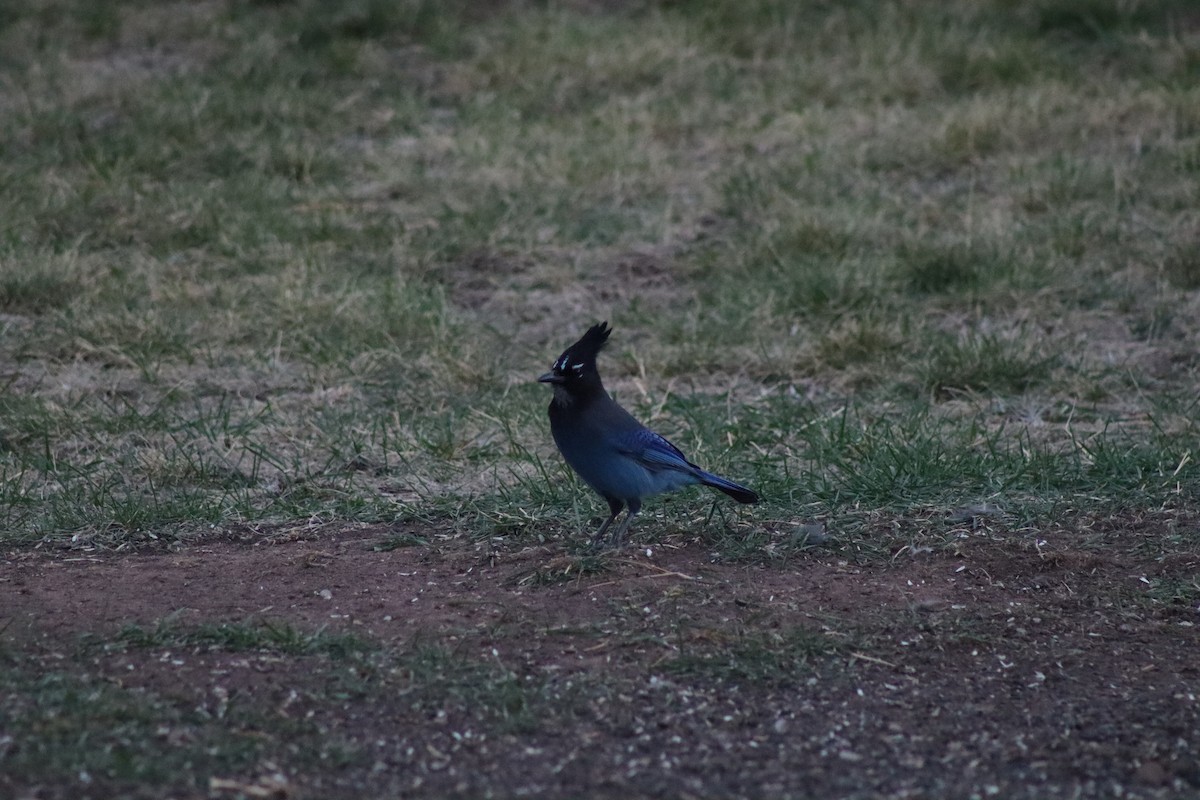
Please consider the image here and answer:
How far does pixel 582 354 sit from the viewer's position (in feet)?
15.8

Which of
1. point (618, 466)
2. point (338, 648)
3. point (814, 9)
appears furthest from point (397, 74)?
point (338, 648)

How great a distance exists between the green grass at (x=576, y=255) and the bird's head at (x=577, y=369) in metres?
0.48

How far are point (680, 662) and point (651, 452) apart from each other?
91cm

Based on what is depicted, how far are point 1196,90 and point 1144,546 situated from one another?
207 inches

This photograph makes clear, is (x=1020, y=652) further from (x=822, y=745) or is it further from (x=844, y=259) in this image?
(x=844, y=259)

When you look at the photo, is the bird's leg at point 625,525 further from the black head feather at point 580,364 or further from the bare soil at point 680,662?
the black head feather at point 580,364

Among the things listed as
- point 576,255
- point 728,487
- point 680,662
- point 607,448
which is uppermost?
point 607,448

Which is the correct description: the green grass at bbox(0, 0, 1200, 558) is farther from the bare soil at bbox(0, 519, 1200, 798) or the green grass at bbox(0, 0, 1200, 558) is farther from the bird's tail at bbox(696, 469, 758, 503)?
the bare soil at bbox(0, 519, 1200, 798)

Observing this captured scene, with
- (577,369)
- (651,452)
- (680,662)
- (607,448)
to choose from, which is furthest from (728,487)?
(680,662)

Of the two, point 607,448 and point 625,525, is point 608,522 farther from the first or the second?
point 607,448

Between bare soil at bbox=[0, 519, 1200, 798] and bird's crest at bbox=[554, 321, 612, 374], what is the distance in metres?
0.56

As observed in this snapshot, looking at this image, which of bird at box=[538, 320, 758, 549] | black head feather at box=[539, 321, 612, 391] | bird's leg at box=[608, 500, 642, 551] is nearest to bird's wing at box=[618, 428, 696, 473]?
bird at box=[538, 320, 758, 549]

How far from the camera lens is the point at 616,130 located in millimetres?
9242

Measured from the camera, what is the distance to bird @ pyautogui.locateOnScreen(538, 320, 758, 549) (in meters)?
4.70
